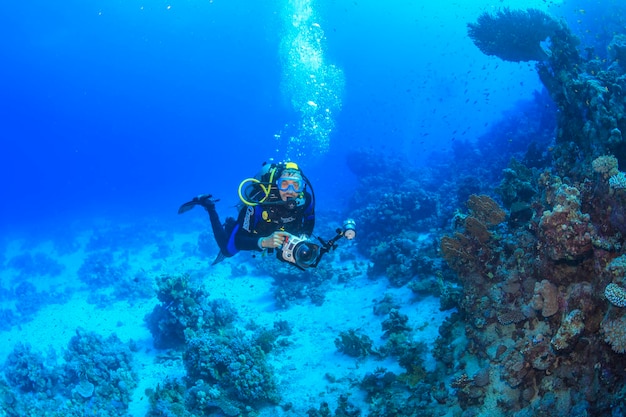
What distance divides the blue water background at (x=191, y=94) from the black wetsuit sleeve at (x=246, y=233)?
3262 centimetres

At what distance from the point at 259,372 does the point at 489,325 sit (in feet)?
14.8

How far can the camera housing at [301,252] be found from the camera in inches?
180

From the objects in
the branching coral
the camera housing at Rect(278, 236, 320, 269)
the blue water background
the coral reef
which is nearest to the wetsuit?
the camera housing at Rect(278, 236, 320, 269)

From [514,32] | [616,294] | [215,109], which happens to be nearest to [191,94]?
[215,109]

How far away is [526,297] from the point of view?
16.1ft

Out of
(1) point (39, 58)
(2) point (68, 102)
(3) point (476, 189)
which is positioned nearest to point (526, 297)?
(3) point (476, 189)

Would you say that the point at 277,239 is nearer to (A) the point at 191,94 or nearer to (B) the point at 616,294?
(B) the point at 616,294

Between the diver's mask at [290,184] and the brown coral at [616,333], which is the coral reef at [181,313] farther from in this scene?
A: the brown coral at [616,333]

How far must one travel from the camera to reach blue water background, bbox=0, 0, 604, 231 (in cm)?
5625

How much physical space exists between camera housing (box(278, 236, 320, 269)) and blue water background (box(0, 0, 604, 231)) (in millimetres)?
33686

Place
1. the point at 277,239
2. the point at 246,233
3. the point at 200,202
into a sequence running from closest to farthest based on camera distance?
the point at 277,239 < the point at 246,233 < the point at 200,202

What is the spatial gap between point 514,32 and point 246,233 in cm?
1462

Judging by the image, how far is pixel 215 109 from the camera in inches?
5059

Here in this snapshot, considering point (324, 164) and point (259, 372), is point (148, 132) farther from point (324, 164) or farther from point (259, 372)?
point (259, 372)
